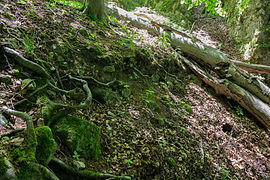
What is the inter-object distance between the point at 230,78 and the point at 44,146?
636cm

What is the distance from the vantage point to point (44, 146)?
5.28ft

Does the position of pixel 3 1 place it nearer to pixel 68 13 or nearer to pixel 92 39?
pixel 68 13

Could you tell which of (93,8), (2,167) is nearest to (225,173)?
(2,167)

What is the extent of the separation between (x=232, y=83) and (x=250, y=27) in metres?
4.86

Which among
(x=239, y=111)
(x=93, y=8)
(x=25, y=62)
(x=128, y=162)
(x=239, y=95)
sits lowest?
(x=128, y=162)

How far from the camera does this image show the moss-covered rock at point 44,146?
1565mm

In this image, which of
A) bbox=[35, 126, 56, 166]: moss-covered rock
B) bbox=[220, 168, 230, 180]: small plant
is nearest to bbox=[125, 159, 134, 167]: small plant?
bbox=[35, 126, 56, 166]: moss-covered rock

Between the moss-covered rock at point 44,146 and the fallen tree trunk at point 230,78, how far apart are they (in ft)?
17.9

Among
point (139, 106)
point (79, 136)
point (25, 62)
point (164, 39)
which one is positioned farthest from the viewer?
point (164, 39)

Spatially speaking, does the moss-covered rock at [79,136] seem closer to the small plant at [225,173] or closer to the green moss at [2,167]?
the green moss at [2,167]

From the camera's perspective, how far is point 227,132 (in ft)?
14.4

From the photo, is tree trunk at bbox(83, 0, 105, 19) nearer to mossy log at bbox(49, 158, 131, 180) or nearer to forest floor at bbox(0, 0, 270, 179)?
forest floor at bbox(0, 0, 270, 179)

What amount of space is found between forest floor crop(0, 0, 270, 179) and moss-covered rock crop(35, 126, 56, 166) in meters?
0.30

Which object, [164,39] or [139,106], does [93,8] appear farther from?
[139,106]
